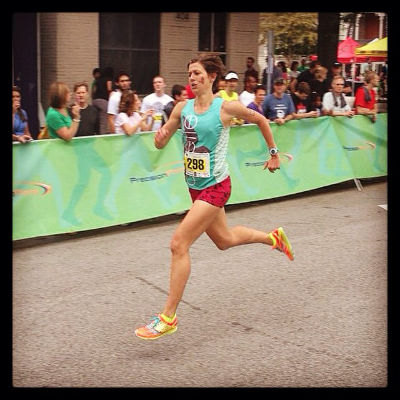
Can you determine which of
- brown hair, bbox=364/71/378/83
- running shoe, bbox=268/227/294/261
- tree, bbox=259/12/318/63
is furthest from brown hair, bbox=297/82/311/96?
tree, bbox=259/12/318/63

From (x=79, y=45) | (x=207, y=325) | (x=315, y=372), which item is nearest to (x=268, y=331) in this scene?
(x=207, y=325)

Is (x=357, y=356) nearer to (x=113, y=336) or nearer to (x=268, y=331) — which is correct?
(x=268, y=331)

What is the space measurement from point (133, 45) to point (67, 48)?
1.77 meters

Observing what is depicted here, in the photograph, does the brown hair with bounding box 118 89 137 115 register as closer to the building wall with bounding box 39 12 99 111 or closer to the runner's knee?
the runner's knee

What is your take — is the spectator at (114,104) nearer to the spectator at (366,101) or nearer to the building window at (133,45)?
the spectator at (366,101)

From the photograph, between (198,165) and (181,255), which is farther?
(198,165)

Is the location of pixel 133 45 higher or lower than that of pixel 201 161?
higher

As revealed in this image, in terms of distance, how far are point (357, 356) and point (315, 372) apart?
0.37m

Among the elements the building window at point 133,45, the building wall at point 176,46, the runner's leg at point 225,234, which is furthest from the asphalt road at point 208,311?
the building wall at point 176,46

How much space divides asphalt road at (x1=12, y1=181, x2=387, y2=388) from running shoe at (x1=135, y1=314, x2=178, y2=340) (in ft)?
0.40

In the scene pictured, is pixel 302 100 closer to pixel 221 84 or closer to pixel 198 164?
pixel 221 84

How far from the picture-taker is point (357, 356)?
4457 millimetres

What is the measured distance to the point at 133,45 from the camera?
1550 cm

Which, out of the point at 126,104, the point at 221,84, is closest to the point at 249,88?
the point at 221,84
